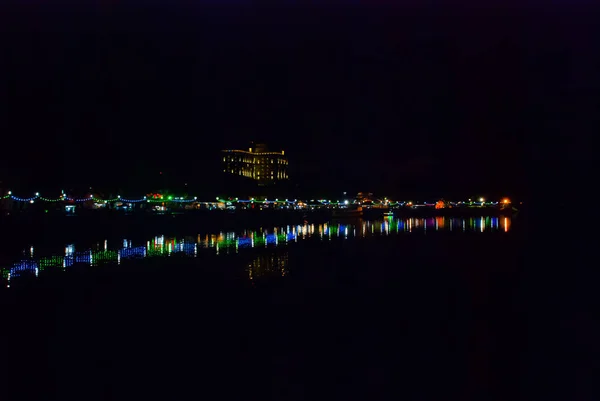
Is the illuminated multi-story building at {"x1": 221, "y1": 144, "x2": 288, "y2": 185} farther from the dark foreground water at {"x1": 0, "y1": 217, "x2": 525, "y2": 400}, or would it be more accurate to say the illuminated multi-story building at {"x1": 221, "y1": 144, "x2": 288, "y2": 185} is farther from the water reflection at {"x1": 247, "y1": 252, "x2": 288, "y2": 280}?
the dark foreground water at {"x1": 0, "y1": 217, "x2": 525, "y2": 400}

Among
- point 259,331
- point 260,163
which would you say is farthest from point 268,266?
point 260,163

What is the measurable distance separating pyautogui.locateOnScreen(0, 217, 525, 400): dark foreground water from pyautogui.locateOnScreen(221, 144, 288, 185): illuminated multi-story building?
123400 mm

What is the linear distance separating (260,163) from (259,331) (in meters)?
141

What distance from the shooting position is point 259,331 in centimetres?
729

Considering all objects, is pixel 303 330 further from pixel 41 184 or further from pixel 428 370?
pixel 41 184

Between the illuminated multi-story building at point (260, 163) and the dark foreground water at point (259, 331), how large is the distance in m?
123

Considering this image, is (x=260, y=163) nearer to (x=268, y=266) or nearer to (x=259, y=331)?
(x=268, y=266)

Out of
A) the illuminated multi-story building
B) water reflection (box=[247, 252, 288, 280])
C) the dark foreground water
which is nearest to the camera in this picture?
the dark foreground water

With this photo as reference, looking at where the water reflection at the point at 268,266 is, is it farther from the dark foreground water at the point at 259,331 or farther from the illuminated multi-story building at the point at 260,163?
the illuminated multi-story building at the point at 260,163

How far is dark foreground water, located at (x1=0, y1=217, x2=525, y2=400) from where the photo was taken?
5340 mm

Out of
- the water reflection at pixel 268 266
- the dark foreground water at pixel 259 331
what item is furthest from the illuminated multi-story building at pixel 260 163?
the dark foreground water at pixel 259 331

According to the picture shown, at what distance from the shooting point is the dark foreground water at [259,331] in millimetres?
5340

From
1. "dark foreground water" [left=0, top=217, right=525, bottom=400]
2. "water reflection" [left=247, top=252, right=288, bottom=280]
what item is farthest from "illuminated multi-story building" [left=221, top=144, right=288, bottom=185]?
"dark foreground water" [left=0, top=217, right=525, bottom=400]

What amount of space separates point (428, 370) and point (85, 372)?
12.5 ft
